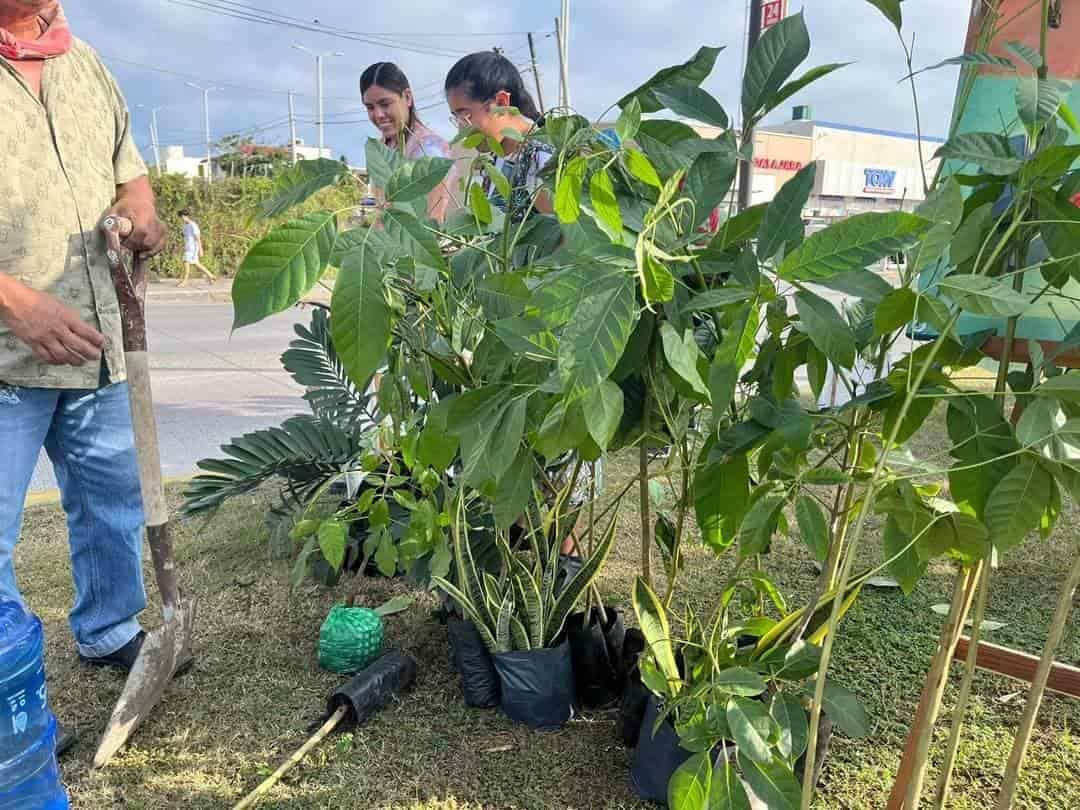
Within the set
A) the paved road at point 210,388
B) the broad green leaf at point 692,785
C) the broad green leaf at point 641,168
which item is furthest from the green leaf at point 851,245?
the paved road at point 210,388

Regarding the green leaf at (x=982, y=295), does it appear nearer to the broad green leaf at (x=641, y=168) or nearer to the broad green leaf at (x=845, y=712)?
the broad green leaf at (x=641, y=168)

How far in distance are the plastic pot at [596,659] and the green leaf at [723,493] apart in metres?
0.94

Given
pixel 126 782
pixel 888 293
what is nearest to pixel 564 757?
pixel 126 782

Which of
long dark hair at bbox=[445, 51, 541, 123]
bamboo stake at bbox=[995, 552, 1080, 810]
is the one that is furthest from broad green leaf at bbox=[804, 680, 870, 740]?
long dark hair at bbox=[445, 51, 541, 123]

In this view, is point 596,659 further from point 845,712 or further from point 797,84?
point 797,84

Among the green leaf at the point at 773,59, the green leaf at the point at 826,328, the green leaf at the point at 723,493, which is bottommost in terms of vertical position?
the green leaf at the point at 723,493

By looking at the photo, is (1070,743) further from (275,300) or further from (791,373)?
(275,300)

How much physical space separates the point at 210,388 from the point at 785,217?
582 centimetres

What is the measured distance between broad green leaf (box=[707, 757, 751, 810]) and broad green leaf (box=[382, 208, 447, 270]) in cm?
79

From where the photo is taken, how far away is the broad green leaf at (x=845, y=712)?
1.18m

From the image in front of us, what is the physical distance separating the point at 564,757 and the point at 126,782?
959 millimetres

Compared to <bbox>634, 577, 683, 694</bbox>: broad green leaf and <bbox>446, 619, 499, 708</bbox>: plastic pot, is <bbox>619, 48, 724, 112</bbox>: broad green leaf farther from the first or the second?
<bbox>446, 619, 499, 708</bbox>: plastic pot

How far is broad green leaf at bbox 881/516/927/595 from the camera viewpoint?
100 cm

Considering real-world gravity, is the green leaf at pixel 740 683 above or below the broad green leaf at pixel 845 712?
above
